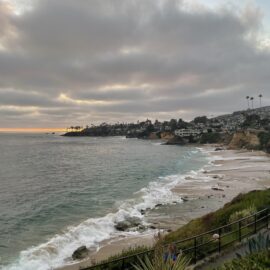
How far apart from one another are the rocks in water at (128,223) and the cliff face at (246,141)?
9924 cm

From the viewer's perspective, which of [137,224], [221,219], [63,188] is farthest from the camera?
[63,188]

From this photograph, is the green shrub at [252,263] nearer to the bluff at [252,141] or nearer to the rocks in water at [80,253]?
the rocks in water at [80,253]

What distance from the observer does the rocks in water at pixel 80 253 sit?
64.4 ft

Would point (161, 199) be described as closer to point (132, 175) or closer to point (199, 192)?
point (199, 192)

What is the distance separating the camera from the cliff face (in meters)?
125

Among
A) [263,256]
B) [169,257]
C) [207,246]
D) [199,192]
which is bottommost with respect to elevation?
[199,192]

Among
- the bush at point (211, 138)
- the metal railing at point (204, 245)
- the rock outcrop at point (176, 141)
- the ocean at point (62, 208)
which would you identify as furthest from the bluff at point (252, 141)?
the metal railing at point (204, 245)

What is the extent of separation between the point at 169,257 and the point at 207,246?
7.37 metres

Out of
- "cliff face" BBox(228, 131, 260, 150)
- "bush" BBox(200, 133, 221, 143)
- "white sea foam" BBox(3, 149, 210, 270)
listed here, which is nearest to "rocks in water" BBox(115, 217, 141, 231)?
"white sea foam" BBox(3, 149, 210, 270)

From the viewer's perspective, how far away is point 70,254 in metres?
20.2

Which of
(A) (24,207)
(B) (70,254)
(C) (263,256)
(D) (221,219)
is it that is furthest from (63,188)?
(C) (263,256)

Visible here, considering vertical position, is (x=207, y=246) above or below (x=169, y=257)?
below

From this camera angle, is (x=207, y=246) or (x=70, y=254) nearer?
(x=207, y=246)

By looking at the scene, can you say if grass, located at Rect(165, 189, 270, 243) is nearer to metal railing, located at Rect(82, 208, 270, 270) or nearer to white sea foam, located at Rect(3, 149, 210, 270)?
metal railing, located at Rect(82, 208, 270, 270)
